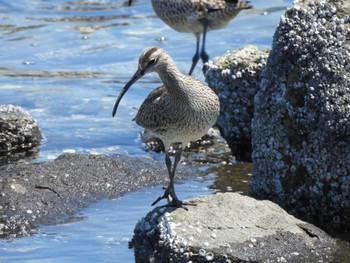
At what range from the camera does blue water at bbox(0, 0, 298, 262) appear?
7137 millimetres

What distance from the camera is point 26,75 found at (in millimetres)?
12391

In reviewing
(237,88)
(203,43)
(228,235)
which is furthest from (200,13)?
(228,235)

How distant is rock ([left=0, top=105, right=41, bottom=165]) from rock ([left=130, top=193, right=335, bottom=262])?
292 cm

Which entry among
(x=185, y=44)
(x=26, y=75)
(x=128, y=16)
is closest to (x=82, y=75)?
(x=26, y=75)

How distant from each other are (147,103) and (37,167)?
1189 mm

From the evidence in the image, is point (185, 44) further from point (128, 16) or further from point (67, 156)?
point (67, 156)

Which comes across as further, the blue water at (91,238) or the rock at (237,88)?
the rock at (237,88)

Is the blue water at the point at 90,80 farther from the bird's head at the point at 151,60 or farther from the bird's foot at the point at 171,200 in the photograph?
the bird's head at the point at 151,60

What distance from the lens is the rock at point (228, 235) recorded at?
636cm

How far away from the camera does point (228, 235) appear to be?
6.48 meters

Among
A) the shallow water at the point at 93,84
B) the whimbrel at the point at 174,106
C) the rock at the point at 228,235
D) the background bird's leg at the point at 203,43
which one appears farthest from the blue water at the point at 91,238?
the background bird's leg at the point at 203,43

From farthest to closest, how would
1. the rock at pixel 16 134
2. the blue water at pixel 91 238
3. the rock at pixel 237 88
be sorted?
the rock at pixel 16 134 < the rock at pixel 237 88 < the blue water at pixel 91 238

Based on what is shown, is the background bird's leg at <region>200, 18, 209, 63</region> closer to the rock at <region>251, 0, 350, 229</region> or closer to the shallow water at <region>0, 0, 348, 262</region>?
the shallow water at <region>0, 0, 348, 262</region>

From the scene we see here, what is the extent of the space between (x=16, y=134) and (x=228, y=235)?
3.55 m
